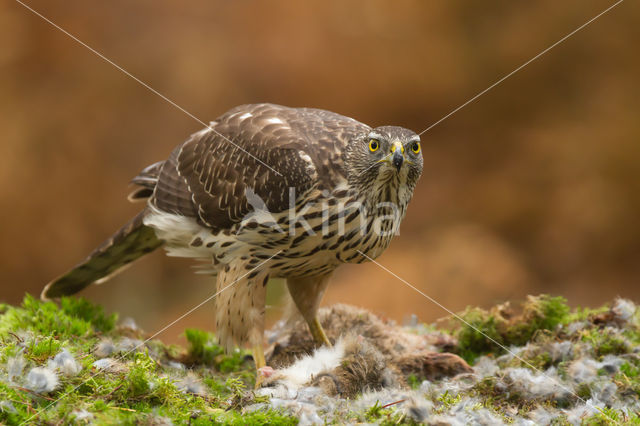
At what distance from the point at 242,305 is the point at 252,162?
84 cm

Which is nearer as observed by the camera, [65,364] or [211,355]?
[65,364]

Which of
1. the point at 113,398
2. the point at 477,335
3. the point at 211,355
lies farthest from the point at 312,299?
the point at 113,398

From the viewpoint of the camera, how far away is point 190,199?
4039 mm

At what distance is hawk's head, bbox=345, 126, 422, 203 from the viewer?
3361 mm

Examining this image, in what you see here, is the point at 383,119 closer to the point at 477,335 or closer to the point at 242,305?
the point at 477,335

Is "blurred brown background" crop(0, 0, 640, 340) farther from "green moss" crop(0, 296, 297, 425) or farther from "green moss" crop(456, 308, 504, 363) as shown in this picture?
"green moss" crop(0, 296, 297, 425)

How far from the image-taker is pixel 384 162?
11.0ft

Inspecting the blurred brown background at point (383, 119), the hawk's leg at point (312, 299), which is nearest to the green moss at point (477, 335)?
the hawk's leg at point (312, 299)

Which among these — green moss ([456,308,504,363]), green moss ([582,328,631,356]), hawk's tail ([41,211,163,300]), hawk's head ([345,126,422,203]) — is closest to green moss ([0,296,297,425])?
hawk's tail ([41,211,163,300])

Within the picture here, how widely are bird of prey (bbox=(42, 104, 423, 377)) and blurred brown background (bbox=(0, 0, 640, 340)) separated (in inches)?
184

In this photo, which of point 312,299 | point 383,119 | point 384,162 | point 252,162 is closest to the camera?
point 384,162

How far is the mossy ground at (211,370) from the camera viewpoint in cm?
248

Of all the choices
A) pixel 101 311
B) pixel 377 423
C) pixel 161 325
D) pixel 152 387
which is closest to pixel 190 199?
pixel 101 311

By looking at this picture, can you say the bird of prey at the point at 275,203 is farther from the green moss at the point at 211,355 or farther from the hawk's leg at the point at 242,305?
the green moss at the point at 211,355
